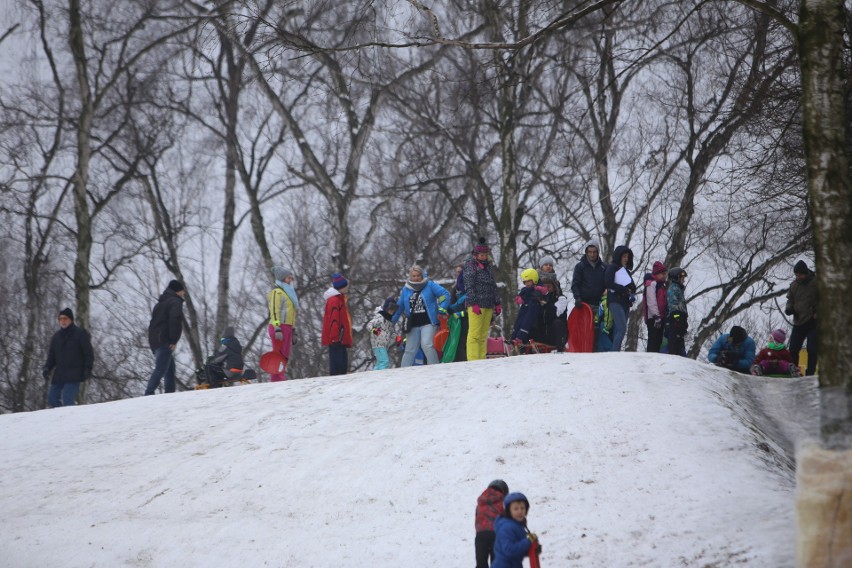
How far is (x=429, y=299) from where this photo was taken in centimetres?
1451

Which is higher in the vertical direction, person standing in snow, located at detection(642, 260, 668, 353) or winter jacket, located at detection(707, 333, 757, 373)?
person standing in snow, located at detection(642, 260, 668, 353)

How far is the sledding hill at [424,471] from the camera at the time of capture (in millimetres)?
8469

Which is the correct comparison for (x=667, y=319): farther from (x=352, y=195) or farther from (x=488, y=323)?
(x=352, y=195)

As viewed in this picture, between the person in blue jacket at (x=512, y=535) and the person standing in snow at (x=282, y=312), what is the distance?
836 cm

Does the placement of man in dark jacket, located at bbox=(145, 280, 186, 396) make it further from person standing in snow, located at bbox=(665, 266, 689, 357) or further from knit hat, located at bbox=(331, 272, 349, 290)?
person standing in snow, located at bbox=(665, 266, 689, 357)

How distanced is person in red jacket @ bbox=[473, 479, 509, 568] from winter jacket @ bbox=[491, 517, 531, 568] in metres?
0.44

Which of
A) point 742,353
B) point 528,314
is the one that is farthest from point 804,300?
point 528,314

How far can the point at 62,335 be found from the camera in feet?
50.4

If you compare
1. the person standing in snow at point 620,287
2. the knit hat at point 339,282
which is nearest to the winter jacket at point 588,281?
the person standing in snow at point 620,287

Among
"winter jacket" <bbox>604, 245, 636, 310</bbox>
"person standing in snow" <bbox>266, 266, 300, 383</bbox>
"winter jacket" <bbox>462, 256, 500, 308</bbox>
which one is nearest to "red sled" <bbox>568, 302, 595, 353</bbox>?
"winter jacket" <bbox>604, 245, 636, 310</bbox>

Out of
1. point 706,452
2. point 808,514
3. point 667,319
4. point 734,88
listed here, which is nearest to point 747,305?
point 734,88

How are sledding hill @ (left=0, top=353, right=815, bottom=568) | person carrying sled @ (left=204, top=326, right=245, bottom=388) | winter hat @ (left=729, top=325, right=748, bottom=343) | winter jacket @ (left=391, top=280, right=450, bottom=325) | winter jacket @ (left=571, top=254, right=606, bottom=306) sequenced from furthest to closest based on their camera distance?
person carrying sled @ (left=204, top=326, right=245, bottom=388) < winter hat @ (left=729, top=325, right=748, bottom=343) < winter jacket @ (left=391, top=280, right=450, bottom=325) < winter jacket @ (left=571, top=254, right=606, bottom=306) < sledding hill @ (left=0, top=353, right=815, bottom=568)

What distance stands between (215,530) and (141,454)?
236 cm

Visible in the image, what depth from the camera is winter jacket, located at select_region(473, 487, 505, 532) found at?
7763mm
